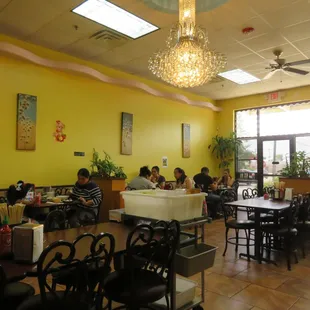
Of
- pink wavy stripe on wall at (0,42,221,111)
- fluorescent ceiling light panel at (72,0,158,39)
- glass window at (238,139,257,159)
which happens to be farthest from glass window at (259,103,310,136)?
fluorescent ceiling light panel at (72,0,158,39)

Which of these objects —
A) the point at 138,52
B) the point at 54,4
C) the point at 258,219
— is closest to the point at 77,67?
the point at 138,52

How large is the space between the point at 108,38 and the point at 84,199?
2864 mm

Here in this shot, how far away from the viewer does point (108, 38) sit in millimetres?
5402

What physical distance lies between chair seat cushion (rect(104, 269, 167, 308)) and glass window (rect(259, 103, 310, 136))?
7755mm

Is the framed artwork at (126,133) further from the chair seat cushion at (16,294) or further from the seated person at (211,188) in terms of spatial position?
the chair seat cushion at (16,294)

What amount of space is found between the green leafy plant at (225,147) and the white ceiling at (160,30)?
3017mm

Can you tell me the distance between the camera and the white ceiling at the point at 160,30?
4.41m

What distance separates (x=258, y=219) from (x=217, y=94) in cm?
571

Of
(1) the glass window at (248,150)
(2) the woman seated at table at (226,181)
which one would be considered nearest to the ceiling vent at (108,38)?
(2) the woman seated at table at (226,181)

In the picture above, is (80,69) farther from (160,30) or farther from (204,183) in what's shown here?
(204,183)

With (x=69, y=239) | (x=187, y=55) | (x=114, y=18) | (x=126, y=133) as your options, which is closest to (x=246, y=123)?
(x=126, y=133)

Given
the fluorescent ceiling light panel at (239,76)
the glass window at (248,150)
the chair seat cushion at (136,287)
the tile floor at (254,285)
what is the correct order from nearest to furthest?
the chair seat cushion at (136,287) < the tile floor at (254,285) < the fluorescent ceiling light panel at (239,76) < the glass window at (248,150)

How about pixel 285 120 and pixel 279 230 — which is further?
pixel 285 120

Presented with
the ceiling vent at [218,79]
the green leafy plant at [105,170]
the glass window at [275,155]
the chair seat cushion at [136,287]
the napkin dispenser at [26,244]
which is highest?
the ceiling vent at [218,79]
